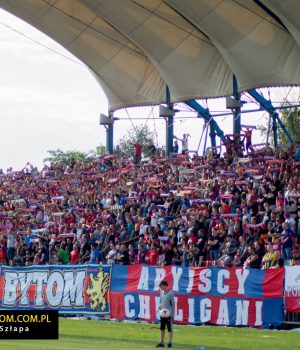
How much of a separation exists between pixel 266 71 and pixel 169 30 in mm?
6159

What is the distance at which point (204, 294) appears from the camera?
97.8 feet

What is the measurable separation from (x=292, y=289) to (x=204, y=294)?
9.71 feet

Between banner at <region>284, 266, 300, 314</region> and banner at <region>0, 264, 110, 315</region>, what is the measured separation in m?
6.60

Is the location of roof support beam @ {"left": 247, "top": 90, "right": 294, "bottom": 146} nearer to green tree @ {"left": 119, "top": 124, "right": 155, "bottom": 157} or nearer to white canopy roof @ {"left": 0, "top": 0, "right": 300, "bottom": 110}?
white canopy roof @ {"left": 0, "top": 0, "right": 300, "bottom": 110}

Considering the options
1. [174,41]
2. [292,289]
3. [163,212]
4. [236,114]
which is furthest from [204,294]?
[174,41]

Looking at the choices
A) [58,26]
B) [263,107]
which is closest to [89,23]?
[58,26]

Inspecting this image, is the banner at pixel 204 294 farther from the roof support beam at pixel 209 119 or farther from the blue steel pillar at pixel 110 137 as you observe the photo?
the blue steel pillar at pixel 110 137

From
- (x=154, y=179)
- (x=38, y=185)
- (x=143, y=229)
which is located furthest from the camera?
(x=38, y=185)

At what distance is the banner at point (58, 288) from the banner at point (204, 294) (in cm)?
56

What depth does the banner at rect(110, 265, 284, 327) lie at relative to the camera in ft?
93.5

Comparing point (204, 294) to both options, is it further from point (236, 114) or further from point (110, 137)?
point (110, 137)

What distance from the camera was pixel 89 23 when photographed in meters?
56.0

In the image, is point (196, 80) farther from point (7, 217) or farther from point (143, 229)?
point (143, 229)

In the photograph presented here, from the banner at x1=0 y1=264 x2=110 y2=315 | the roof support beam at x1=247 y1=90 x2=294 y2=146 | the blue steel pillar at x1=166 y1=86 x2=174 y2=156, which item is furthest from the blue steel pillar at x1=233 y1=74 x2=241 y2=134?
the banner at x1=0 y1=264 x2=110 y2=315
